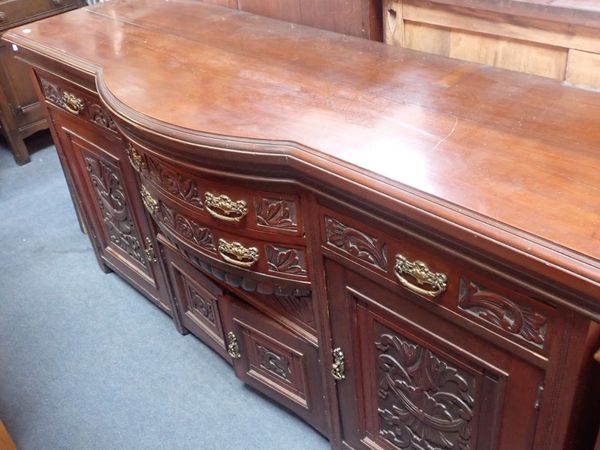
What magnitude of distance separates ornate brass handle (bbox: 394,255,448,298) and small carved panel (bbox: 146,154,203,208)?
0.44 metres

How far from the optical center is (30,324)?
1.88m

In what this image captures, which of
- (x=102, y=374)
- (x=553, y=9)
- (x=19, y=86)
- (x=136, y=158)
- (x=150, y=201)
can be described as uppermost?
(x=553, y=9)

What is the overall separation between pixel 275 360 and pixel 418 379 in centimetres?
47

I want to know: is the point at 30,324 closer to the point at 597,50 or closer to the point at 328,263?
the point at 328,263

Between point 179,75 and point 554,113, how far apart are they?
739 millimetres

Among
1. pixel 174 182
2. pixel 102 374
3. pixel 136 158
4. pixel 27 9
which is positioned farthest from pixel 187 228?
pixel 27 9

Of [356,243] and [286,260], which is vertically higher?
[356,243]

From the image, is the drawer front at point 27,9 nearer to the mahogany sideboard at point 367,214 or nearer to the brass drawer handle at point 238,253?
the mahogany sideboard at point 367,214

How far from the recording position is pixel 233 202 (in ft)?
3.46

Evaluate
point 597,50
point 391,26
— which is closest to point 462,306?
point 597,50

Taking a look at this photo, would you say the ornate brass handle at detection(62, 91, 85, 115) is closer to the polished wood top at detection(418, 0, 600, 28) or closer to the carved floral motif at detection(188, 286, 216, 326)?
the carved floral motif at detection(188, 286, 216, 326)

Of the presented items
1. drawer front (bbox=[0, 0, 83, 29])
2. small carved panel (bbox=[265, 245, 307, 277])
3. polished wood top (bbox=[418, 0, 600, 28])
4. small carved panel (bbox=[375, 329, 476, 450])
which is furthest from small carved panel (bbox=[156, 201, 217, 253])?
drawer front (bbox=[0, 0, 83, 29])

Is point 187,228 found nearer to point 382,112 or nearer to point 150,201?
point 150,201

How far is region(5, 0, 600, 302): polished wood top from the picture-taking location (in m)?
0.74
